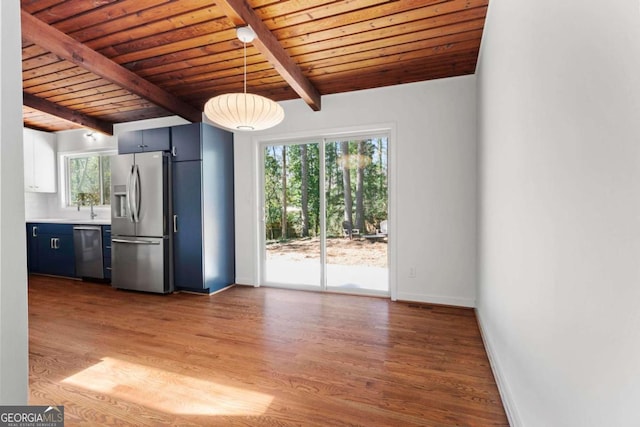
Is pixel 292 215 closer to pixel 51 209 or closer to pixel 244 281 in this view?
pixel 244 281

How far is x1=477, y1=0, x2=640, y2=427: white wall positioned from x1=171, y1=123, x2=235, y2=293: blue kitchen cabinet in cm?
342

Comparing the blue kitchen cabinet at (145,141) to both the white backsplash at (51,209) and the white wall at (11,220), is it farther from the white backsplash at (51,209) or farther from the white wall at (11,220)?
the white wall at (11,220)

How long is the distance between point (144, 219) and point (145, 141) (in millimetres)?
1057

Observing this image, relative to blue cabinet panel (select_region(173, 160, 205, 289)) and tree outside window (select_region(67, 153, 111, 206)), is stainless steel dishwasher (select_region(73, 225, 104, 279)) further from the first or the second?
blue cabinet panel (select_region(173, 160, 205, 289))

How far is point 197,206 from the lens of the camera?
407 cm

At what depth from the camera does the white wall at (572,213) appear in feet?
2.22

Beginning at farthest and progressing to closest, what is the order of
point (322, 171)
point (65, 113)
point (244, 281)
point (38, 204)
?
point (38, 204) < point (65, 113) < point (244, 281) < point (322, 171)

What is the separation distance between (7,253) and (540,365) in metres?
1.75

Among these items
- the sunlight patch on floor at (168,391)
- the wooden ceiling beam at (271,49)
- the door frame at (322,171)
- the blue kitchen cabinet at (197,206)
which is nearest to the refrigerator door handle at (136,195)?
the blue kitchen cabinet at (197,206)

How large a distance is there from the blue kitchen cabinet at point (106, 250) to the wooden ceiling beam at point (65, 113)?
5.82 ft

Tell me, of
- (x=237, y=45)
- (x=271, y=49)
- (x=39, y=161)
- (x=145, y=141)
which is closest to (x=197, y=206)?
(x=145, y=141)

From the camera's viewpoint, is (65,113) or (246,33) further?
(65,113)

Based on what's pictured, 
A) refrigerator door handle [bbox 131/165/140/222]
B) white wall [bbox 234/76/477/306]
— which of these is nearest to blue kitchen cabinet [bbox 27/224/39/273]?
refrigerator door handle [bbox 131/165/140/222]

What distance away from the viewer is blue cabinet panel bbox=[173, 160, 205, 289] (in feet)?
13.4
